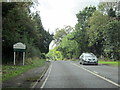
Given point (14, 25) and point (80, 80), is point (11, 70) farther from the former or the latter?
point (80, 80)

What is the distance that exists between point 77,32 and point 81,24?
254 centimetres

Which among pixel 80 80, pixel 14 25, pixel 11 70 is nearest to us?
pixel 80 80

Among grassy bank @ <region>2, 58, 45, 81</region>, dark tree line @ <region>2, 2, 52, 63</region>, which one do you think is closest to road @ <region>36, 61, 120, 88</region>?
grassy bank @ <region>2, 58, 45, 81</region>

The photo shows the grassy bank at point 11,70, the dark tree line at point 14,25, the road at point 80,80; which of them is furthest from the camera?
the dark tree line at point 14,25

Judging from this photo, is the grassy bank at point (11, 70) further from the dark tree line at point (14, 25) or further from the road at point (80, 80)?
the dark tree line at point (14, 25)

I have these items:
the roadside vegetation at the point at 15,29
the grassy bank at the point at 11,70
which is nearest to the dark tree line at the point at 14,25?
the roadside vegetation at the point at 15,29

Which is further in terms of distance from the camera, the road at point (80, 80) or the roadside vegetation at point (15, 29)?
the roadside vegetation at point (15, 29)

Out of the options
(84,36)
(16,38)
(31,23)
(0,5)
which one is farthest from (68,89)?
(84,36)

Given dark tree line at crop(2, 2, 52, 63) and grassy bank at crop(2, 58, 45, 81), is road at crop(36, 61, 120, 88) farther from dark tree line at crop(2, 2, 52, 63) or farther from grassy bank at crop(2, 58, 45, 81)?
dark tree line at crop(2, 2, 52, 63)

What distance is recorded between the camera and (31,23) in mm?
29094

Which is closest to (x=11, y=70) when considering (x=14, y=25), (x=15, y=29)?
(x=14, y=25)

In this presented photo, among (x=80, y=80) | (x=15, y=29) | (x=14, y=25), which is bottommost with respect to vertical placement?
(x=80, y=80)

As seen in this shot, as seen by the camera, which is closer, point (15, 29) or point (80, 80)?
point (80, 80)

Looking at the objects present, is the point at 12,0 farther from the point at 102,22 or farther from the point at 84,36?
the point at 84,36
